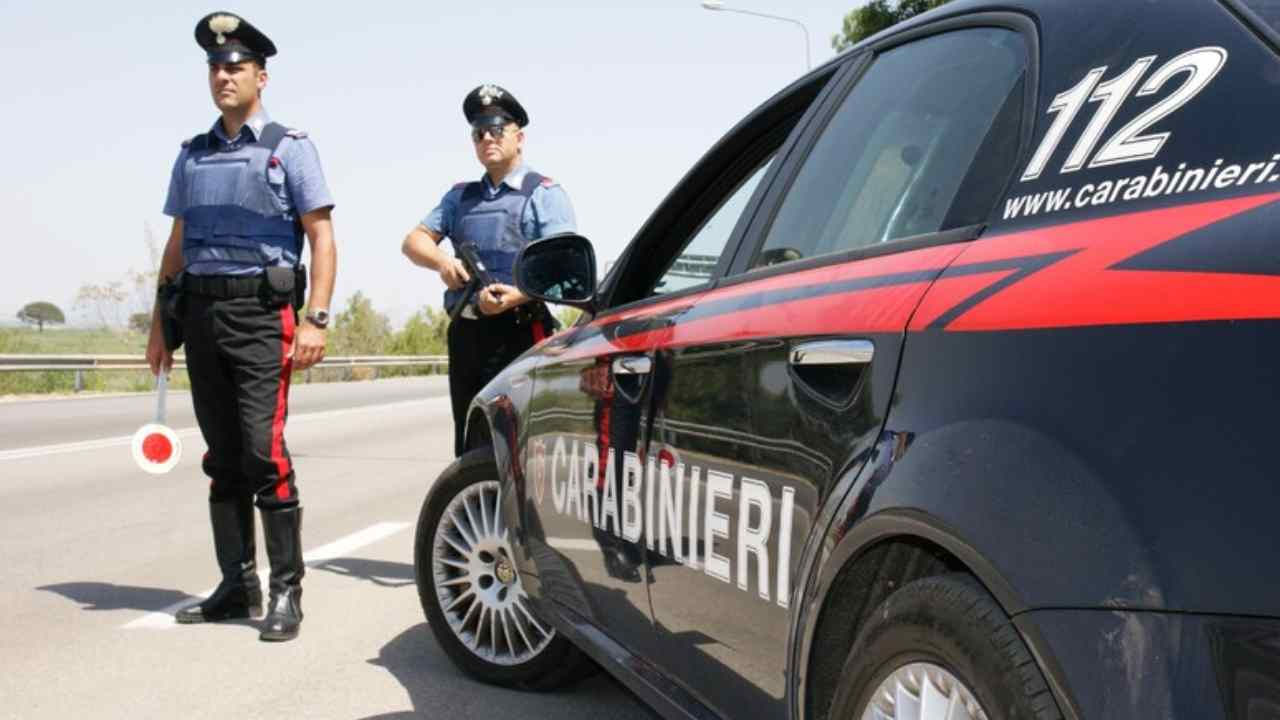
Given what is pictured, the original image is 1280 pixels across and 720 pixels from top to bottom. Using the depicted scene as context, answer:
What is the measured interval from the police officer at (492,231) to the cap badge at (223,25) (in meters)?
1.19

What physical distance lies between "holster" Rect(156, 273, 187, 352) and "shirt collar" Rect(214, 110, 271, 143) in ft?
1.79

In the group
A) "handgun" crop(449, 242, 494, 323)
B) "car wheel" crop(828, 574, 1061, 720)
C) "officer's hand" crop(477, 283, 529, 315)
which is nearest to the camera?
"car wheel" crop(828, 574, 1061, 720)

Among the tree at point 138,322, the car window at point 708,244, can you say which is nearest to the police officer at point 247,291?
the car window at point 708,244

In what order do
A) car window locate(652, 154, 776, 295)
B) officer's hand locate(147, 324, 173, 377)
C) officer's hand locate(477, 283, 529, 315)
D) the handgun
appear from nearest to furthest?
car window locate(652, 154, 776, 295), officer's hand locate(147, 324, 173, 377), officer's hand locate(477, 283, 529, 315), the handgun

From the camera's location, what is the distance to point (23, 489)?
30.9ft

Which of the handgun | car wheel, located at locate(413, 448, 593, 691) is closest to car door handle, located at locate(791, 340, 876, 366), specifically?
car wheel, located at locate(413, 448, 593, 691)

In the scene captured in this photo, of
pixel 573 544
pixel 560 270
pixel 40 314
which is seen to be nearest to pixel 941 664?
pixel 573 544

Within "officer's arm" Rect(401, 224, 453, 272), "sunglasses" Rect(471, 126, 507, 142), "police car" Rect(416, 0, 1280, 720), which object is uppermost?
"sunglasses" Rect(471, 126, 507, 142)

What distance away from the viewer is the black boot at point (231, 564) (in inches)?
209

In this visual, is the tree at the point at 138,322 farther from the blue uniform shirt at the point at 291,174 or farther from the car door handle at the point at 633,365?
the car door handle at the point at 633,365

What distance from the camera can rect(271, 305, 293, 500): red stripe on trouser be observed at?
203 inches

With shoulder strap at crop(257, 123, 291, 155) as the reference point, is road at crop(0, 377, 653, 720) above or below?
below

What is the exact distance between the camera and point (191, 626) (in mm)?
5211

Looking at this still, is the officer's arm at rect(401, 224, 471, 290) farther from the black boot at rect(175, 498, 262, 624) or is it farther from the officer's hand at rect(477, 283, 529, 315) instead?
the black boot at rect(175, 498, 262, 624)
